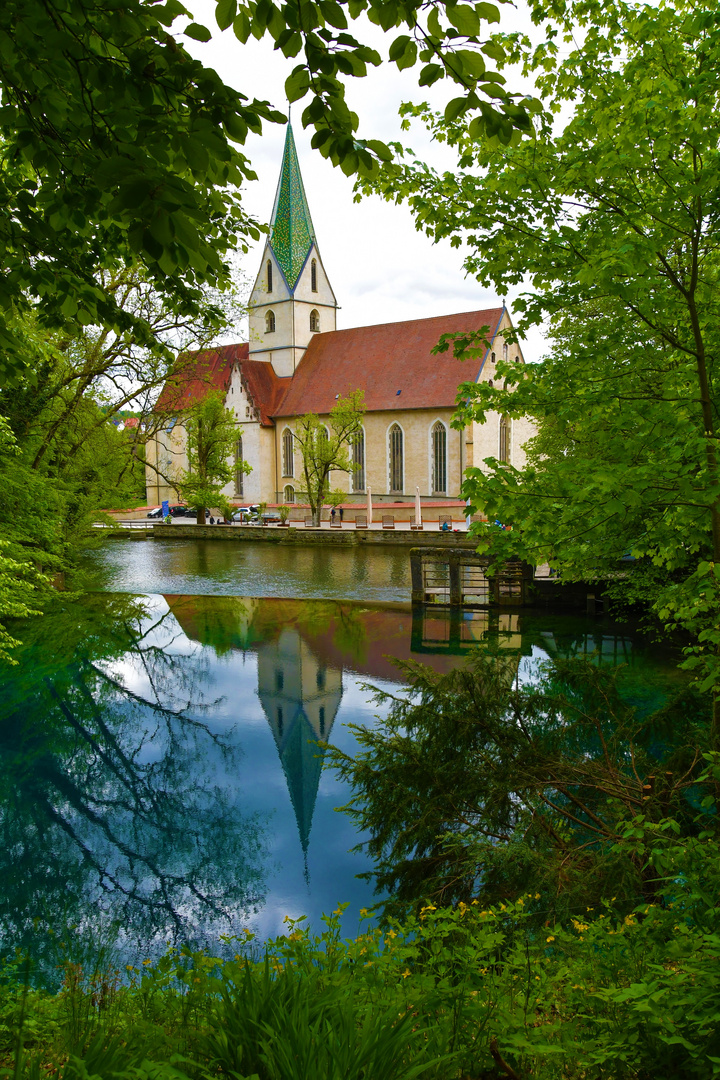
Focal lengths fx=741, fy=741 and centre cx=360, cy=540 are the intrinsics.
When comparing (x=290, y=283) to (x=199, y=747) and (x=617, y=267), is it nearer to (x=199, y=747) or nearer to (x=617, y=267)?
(x=199, y=747)

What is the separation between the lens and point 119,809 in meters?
8.53

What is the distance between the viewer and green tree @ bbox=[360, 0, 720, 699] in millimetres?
4320

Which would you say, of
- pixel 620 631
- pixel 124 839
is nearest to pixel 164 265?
pixel 124 839

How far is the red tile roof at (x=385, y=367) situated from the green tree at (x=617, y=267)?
118 feet

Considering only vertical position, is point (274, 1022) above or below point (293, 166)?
below

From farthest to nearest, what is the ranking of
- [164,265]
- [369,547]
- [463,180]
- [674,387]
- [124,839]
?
[369,547]
[124,839]
[463,180]
[674,387]
[164,265]

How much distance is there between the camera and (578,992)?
2.78 meters

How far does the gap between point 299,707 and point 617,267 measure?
893cm

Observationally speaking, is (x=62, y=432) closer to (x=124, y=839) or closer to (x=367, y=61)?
(x=124, y=839)

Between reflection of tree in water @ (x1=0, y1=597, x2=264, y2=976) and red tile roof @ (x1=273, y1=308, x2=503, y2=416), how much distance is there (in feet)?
106

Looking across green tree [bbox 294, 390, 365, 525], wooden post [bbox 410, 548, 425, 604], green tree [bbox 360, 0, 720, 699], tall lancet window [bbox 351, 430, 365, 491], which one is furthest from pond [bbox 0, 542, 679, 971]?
tall lancet window [bbox 351, 430, 365, 491]

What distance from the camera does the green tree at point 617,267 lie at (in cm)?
432

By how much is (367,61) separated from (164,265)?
1.06 m

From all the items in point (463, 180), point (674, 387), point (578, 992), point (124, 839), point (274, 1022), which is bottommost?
point (124, 839)
